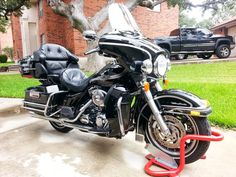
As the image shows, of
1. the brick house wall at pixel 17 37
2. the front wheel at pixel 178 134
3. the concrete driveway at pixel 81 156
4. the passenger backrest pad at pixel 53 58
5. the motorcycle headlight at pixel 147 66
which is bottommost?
the concrete driveway at pixel 81 156

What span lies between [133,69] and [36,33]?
20.3 meters

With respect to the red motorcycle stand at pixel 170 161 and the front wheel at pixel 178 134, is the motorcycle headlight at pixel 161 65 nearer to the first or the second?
→ the front wheel at pixel 178 134

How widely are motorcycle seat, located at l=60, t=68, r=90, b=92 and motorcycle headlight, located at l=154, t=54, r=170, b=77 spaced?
950 millimetres

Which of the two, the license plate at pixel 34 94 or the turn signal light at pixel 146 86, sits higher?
the turn signal light at pixel 146 86

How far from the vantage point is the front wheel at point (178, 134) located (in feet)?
7.48

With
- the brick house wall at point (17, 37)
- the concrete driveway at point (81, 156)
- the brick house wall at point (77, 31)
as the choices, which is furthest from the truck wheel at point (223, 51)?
the brick house wall at point (17, 37)

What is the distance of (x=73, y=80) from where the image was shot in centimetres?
315

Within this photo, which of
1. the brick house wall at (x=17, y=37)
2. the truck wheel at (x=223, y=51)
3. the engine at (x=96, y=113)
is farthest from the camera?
the brick house wall at (x=17, y=37)

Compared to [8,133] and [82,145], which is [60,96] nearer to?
[82,145]

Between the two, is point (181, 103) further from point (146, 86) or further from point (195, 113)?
point (146, 86)

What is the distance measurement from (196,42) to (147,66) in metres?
10.4

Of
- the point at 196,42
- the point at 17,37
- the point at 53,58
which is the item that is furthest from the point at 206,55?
the point at 17,37

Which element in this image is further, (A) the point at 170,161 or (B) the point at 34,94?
(B) the point at 34,94

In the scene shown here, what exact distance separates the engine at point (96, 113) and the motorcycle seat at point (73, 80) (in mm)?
245
